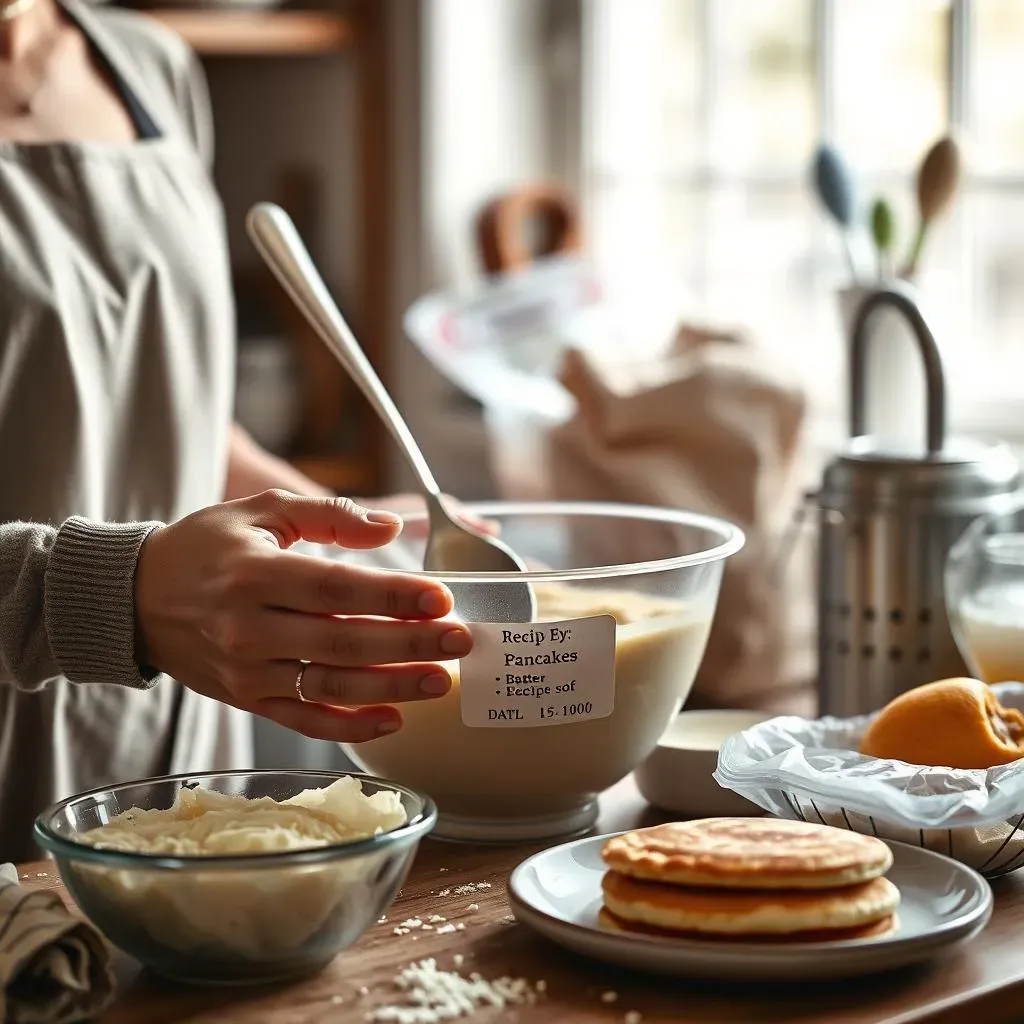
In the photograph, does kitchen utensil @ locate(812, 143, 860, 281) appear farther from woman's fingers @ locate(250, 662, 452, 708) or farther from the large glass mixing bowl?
woman's fingers @ locate(250, 662, 452, 708)

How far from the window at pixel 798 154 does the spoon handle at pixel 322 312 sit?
881 millimetres

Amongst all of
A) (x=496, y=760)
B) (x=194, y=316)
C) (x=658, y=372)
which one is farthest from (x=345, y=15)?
(x=496, y=760)

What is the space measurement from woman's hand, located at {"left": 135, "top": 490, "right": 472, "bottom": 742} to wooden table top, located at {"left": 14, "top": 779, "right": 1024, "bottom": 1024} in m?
0.11

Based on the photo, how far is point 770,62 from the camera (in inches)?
81.8

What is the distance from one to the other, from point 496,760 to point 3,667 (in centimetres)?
27

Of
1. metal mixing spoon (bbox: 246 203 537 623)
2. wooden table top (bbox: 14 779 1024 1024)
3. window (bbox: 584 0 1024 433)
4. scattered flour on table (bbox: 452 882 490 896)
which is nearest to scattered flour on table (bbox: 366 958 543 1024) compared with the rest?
wooden table top (bbox: 14 779 1024 1024)

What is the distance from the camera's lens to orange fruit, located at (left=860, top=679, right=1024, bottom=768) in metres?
0.91

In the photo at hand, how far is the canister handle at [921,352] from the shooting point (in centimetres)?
125

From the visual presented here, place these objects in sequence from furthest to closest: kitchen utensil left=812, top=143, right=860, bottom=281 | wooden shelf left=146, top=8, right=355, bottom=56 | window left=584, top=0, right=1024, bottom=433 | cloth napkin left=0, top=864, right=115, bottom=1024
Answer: wooden shelf left=146, top=8, right=355, bottom=56 → window left=584, top=0, right=1024, bottom=433 → kitchen utensil left=812, top=143, right=860, bottom=281 → cloth napkin left=0, top=864, right=115, bottom=1024

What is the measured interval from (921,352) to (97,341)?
0.64m

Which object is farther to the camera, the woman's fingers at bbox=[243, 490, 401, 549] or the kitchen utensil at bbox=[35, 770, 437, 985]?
the woman's fingers at bbox=[243, 490, 401, 549]

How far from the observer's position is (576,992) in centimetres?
71

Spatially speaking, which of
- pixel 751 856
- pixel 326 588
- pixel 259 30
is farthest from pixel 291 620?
pixel 259 30

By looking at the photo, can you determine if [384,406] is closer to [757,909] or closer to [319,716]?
[319,716]
